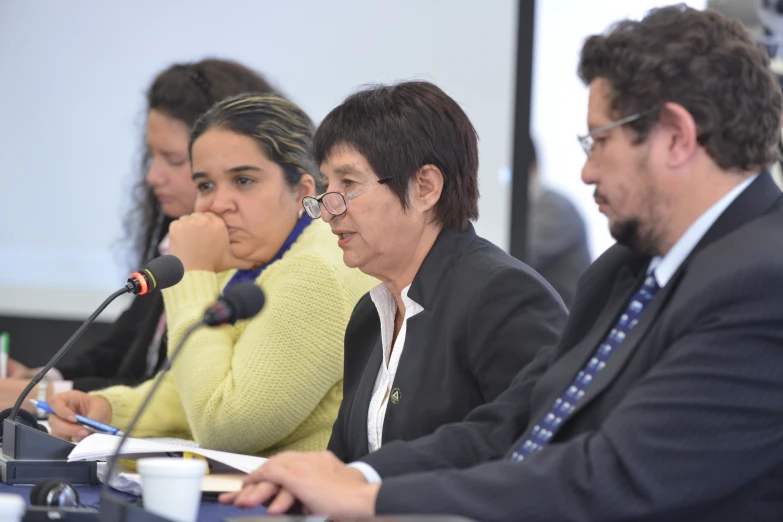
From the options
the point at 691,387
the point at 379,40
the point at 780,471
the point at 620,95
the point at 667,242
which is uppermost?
the point at 379,40

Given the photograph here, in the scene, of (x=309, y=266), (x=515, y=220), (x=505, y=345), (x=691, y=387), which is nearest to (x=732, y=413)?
(x=691, y=387)

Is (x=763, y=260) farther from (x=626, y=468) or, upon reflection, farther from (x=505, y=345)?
(x=505, y=345)

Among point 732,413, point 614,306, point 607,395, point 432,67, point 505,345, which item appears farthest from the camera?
point 432,67

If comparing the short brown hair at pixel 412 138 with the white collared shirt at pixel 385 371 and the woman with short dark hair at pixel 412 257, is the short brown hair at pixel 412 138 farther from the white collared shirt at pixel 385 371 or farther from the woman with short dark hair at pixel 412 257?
the white collared shirt at pixel 385 371

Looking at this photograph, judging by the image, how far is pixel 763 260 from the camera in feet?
3.94

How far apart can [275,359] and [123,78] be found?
8.99ft

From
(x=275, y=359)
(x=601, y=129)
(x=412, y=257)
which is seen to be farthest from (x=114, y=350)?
(x=601, y=129)

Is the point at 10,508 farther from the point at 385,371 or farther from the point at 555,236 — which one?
the point at 555,236

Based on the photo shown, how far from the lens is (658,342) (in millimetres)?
1283

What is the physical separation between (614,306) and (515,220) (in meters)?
2.83

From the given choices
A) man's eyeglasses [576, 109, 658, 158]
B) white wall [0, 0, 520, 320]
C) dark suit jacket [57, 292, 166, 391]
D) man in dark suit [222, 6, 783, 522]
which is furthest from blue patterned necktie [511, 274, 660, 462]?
white wall [0, 0, 520, 320]

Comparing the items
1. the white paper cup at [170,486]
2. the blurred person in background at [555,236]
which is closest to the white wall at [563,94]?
the blurred person in background at [555,236]

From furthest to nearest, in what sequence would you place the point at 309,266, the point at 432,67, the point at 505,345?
the point at 432,67, the point at 309,266, the point at 505,345

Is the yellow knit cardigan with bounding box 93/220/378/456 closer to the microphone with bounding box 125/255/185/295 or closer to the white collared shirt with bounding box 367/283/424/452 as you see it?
the white collared shirt with bounding box 367/283/424/452
